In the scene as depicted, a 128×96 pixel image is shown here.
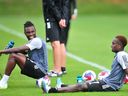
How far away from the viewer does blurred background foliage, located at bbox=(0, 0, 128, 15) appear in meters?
46.0

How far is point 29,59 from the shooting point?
47.4 ft

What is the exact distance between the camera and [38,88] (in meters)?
14.4

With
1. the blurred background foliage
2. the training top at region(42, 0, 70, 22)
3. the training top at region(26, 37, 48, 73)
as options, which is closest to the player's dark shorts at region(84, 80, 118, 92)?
the training top at region(26, 37, 48, 73)

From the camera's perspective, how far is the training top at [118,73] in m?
13.6

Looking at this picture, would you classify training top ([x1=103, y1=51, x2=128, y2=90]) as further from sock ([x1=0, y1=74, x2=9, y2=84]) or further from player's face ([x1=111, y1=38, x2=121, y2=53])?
sock ([x1=0, y1=74, x2=9, y2=84])

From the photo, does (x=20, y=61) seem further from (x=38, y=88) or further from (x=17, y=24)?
(x=17, y=24)

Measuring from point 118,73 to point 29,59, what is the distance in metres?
1.88

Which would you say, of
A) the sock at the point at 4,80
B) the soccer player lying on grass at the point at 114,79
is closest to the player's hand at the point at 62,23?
the sock at the point at 4,80

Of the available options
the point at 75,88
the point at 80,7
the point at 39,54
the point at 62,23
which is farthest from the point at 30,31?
the point at 80,7

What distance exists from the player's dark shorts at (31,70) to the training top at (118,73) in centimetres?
144

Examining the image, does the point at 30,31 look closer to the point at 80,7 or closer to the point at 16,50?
the point at 16,50

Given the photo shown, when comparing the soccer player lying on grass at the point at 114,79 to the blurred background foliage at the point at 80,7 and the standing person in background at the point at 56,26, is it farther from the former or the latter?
the blurred background foliage at the point at 80,7

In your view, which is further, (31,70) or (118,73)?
(31,70)

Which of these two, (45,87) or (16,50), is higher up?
(16,50)
